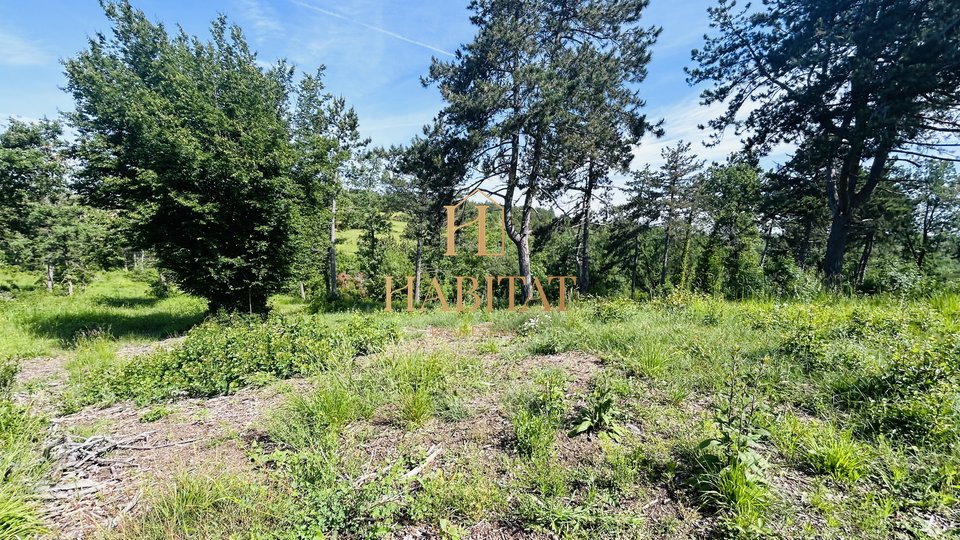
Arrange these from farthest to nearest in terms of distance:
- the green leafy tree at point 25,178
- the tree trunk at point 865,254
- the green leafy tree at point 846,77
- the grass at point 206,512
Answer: the tree trunk at point 865,254
the green leafy tree at point 25,178
the green leafy tree at point 846,77
the grass at point 206,512

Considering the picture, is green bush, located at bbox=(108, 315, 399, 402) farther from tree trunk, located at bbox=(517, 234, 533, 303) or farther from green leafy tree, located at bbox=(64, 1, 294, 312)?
tree trunk, located at bbox=(517, 234, 533, 303)

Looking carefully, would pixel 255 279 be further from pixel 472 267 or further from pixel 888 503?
pixel 472 267

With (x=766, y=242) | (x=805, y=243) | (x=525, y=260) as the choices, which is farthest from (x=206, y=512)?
(x=766, y=242)

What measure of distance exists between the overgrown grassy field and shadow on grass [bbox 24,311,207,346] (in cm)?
562

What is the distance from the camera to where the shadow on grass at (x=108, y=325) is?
9.45 m

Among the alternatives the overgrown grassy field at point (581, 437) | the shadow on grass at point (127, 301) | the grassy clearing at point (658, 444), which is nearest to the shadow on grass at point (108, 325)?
the shadow on grass at point (127, 301)

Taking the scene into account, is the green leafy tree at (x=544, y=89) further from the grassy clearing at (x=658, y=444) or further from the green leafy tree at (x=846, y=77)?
the grassy clearing at (x=658, y=444)

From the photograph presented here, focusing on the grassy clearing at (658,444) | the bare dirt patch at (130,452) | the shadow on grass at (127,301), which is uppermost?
the grassy clearing at (658,444)

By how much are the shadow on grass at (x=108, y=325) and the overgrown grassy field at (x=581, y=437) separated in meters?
5.62

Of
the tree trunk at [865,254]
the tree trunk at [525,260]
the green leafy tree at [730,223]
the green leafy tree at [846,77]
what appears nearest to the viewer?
the green leafy tree at [846,77]

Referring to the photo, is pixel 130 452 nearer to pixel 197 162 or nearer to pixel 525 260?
pixel 197 162

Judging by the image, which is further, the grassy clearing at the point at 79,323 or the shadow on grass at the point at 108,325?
the shadow on grass at the point at 108,325

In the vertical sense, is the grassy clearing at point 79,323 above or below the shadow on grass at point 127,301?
above

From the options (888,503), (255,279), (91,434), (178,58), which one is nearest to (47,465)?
(91,434)
